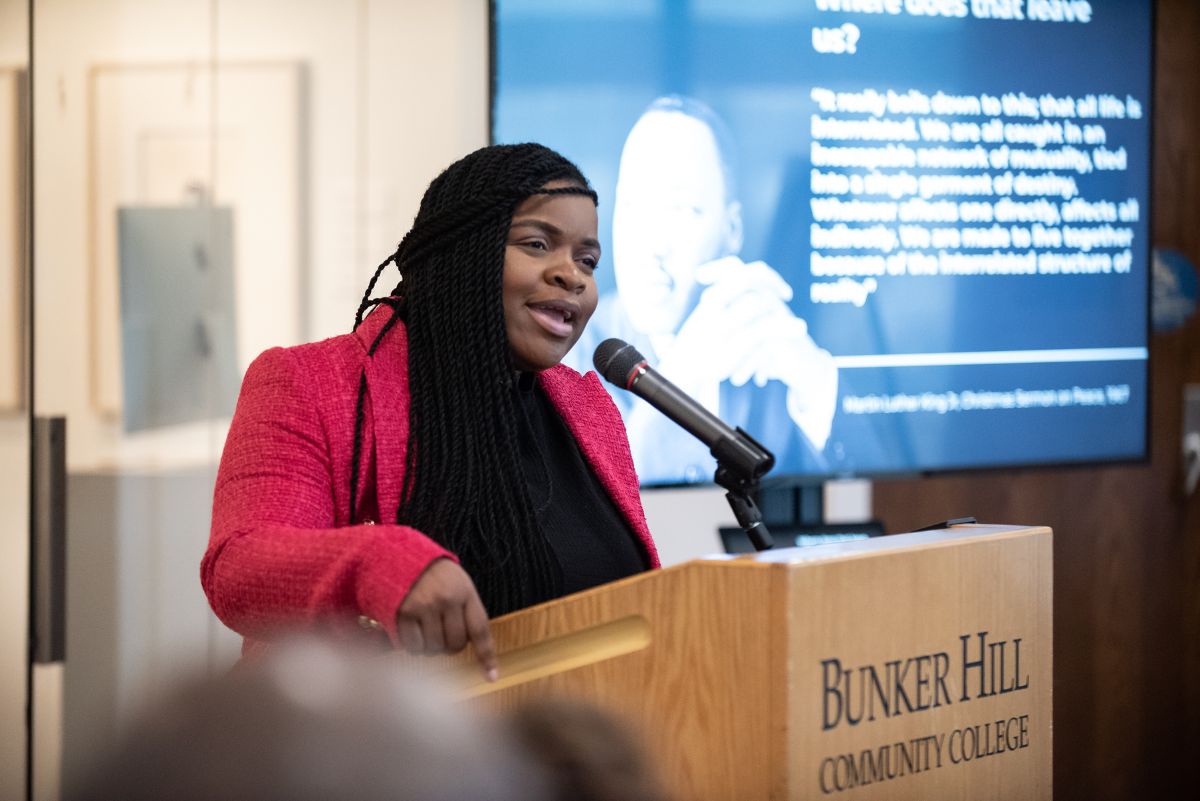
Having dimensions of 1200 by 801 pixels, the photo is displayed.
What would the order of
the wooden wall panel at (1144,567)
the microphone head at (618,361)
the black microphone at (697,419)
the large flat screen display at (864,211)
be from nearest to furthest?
1. the black microphone at (697,419)
2. the microphone head at (618,361)
3. the large flat screen display at (864,211)
4. the wooden wall panel at (1144,567)

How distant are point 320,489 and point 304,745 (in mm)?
1030

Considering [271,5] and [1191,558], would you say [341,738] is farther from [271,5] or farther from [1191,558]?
[1191,558]

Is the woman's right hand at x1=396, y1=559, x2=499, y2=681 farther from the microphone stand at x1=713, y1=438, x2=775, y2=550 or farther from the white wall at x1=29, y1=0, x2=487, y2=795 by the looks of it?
the white wall at x1=29, y1=0, x2=487, y2=795

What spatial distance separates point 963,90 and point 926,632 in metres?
2.29

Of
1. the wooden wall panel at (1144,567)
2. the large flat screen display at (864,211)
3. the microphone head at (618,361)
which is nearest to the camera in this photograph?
the microphone head at (618,361)

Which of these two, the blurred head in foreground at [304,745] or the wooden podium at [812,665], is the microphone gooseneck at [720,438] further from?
the blurred head in foreground at [304,745]

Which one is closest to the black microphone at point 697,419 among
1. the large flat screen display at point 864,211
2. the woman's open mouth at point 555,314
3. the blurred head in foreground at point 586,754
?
the woman's open mouth at point 555,314

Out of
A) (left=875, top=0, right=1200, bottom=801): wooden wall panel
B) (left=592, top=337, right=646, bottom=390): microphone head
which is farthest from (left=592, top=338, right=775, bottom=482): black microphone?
(left=875, top=0, right=1200, bottom=801): wooden wall panel

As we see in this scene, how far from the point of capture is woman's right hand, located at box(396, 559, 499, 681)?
1.06 m

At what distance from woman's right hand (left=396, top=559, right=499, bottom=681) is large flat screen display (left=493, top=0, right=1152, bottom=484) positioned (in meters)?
1.71

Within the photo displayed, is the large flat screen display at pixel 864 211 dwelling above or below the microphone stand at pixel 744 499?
above

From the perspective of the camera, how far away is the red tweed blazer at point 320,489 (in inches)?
44.9

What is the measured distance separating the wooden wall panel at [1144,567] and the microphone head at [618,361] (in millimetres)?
2422

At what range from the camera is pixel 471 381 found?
157cm
